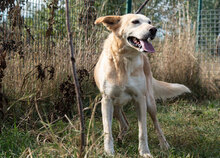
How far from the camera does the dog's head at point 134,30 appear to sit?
2.92 metres

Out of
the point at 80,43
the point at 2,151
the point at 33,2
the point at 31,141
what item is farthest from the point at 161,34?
the point at 2,151

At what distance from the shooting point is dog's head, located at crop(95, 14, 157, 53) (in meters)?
2.92

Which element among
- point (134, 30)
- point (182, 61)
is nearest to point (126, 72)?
point (134, 30)

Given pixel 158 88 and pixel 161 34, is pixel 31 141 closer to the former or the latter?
pixel 158 88

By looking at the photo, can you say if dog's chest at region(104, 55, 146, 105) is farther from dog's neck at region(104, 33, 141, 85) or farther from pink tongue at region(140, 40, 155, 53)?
pink tongue at region(140, 40, 155, 53)

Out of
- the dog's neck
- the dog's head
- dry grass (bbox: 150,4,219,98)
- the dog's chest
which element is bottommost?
dry grass (bbox: 150,4,219,98)

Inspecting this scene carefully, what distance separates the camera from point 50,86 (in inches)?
166

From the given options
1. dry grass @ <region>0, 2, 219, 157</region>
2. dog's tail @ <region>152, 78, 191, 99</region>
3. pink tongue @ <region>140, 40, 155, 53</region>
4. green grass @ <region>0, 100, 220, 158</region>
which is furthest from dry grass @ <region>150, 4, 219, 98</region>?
pink tongue @ <region>140, 40, 155, 53</region>

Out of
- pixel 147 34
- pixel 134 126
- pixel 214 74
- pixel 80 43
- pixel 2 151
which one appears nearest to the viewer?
pixel 2 151

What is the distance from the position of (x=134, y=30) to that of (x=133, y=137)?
1.27 m

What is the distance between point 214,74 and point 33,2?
451 cm

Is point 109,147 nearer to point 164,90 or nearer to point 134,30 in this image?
point 134,30

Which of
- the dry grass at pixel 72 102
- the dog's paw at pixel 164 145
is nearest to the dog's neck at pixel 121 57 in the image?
the dry grass at pixel 72 102

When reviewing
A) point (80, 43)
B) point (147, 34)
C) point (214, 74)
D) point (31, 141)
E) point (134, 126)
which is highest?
point (147, 34)
